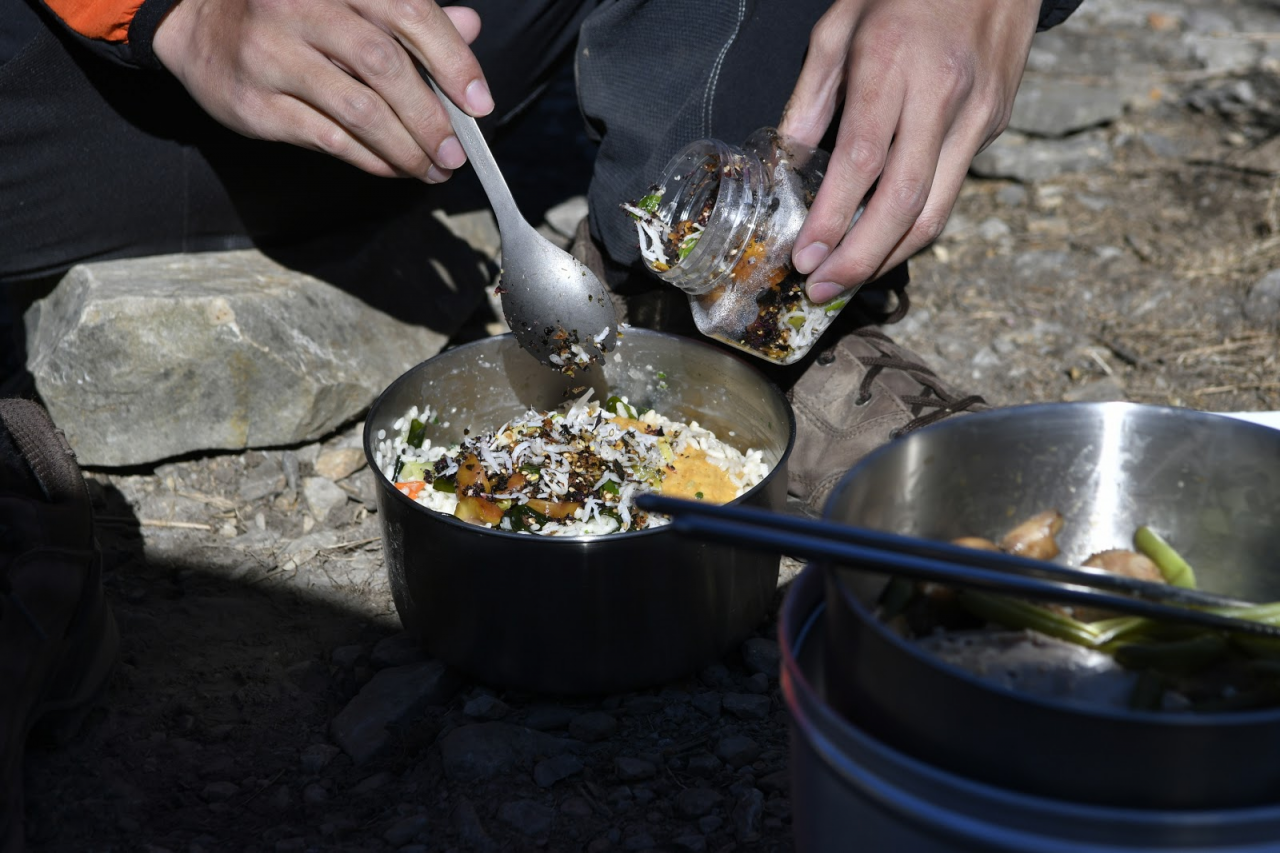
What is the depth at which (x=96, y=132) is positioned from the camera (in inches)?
113

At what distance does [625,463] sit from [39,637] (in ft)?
3.54

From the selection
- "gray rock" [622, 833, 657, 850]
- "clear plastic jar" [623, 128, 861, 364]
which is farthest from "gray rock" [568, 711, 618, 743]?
"clear plastic jar" [623, 128, 861, 364]

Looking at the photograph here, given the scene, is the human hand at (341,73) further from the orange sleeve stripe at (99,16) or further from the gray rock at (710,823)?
the gray rock at (710,823)

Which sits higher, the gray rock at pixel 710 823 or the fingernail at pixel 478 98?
the fingernail at pixel 478 98

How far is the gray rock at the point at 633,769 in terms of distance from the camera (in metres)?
1.98

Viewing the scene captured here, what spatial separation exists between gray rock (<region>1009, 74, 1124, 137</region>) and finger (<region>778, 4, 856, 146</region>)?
2448 mm

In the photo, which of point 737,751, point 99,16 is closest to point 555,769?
point 737,751

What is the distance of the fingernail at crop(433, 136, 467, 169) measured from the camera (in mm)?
2236

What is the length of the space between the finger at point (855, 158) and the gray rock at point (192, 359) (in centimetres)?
137

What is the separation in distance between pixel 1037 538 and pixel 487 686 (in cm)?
106

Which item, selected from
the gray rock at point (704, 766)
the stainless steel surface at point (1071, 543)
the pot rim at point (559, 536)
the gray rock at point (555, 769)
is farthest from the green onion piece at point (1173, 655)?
the gray rock at point (555, 769)

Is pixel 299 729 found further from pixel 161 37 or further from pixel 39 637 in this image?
pixel 161 37

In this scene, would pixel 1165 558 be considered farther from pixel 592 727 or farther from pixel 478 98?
pixel 478 98

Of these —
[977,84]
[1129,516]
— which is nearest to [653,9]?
[977,84]
